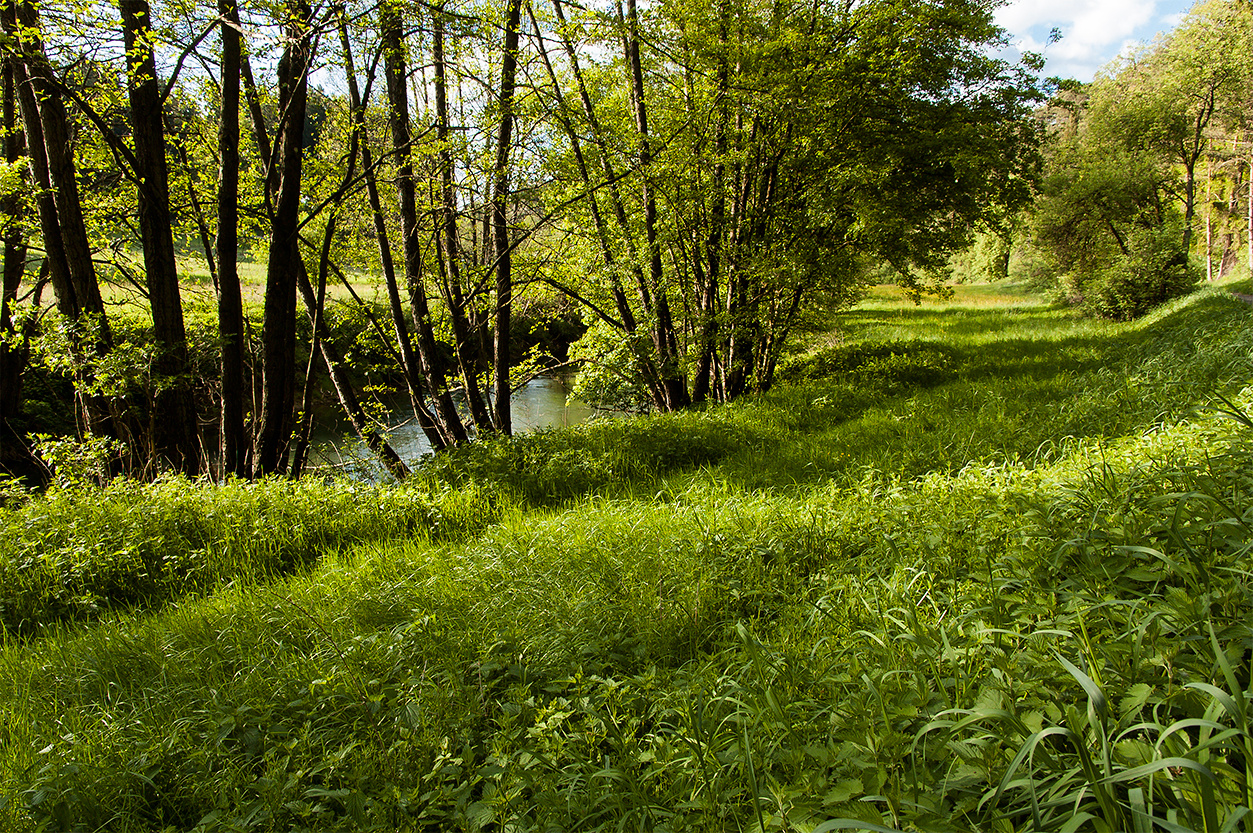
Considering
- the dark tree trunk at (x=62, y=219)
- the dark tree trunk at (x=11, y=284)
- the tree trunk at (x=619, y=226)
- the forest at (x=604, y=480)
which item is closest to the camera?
the forest at (x=604, y=480)

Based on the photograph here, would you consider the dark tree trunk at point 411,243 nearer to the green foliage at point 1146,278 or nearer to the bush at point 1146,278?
the bush at point 1146,278

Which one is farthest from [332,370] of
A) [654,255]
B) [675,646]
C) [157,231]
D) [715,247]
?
[675,646]

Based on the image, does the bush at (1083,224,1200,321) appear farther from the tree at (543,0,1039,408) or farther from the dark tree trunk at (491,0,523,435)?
the dark tree trunk at (491,0,523,435)

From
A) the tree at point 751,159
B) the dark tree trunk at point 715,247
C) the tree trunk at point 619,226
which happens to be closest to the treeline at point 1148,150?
the tree at point 751,159

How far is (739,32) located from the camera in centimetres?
808

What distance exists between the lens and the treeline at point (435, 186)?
6375 millimetres

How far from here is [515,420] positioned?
16109 millimetres

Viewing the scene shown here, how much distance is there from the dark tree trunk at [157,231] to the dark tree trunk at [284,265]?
3.10 ft

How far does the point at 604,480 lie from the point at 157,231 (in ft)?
18.2

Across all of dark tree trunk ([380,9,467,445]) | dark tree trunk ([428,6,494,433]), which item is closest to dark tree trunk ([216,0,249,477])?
dark tree trunk ([380,9,467,445])

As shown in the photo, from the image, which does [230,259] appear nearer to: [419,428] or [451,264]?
[451,264]

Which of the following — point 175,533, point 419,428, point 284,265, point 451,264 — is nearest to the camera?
point 175,533

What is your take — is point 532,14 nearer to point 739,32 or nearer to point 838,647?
point 739,32

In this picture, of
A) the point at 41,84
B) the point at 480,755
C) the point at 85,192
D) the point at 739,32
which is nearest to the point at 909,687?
the point at 480,755
